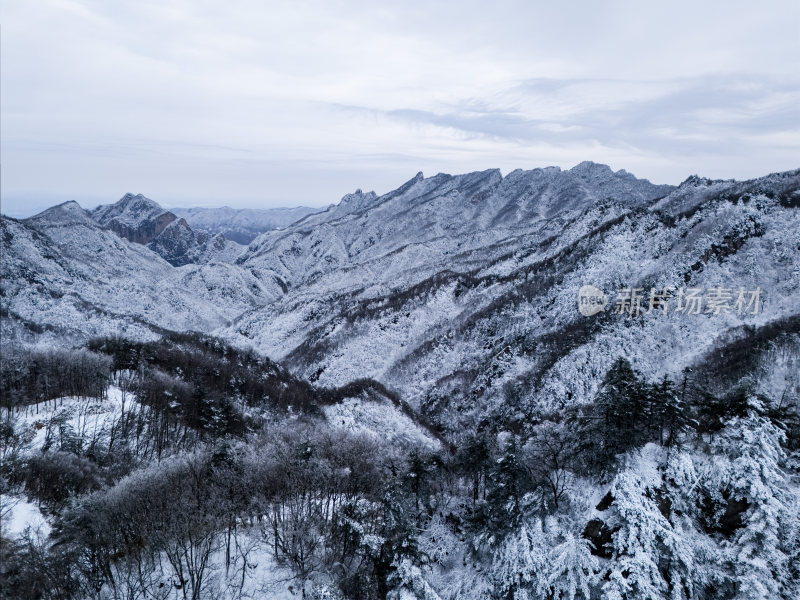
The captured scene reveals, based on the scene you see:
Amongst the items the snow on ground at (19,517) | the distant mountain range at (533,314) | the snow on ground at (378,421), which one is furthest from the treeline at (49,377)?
the distant mountain range at (533,314)

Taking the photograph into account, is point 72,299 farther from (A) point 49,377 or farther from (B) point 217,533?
(B) point 217,533

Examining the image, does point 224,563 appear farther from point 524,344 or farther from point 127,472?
point 524,344

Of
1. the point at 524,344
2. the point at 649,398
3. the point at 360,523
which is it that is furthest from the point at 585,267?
the point at 360,523

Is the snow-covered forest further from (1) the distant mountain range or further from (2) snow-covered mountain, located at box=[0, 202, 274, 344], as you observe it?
(2) snow-covered mountain, located at box=[0, 202, 274, 344]

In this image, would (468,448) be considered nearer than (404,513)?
No

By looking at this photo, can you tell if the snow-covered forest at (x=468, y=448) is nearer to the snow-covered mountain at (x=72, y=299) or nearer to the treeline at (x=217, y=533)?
the treeline at (x=217, y=533)

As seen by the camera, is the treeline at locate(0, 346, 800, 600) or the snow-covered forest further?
the snow-covered forest

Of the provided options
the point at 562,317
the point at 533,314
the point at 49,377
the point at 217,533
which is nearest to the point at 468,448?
the point at 217,533

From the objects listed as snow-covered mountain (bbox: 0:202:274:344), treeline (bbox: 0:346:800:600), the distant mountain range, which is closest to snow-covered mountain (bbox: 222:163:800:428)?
the distant mountain range

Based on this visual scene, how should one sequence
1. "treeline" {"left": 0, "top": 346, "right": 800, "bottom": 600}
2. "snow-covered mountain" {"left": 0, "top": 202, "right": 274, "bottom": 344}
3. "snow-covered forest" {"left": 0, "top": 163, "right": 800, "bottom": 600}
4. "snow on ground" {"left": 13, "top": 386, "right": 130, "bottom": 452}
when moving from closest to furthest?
"treeline" {"left": 0, "top": 346, "right": 800, "bottom": 600} → "snow-covered forest" {"left": 0, "top": 163, "right": 800, "bottom": 600} → "snow on ground" {"left": 13, "top": 386, "right": 130, "bottom": 452} → "snow-covered mountain" {"left": 0, "top": 202, "right": 274, "bottom": 344}

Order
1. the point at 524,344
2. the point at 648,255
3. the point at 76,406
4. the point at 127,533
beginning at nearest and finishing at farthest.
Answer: the point at 127,533, the point at 76,406, the point at 524,344, the point at 648,255

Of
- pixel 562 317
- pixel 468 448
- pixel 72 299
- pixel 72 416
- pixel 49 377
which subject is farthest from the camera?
pixel 72 299
